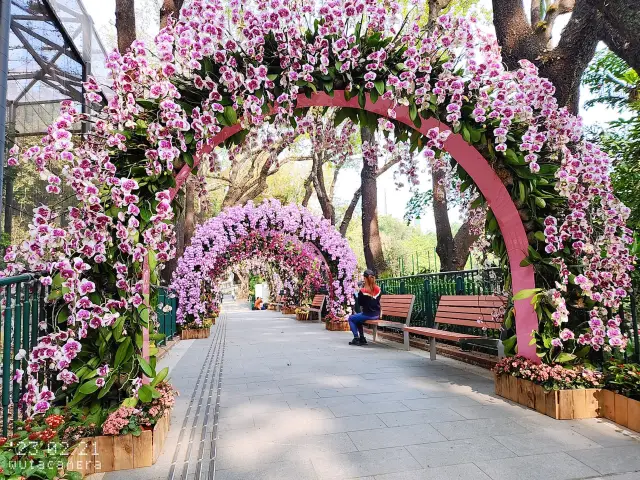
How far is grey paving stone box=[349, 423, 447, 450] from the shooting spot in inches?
120

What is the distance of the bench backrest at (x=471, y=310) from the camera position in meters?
5.13

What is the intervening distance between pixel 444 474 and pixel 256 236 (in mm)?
11128

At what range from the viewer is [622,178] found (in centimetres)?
518

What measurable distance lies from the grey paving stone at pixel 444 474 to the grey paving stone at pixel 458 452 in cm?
7

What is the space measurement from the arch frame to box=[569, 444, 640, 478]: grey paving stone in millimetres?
1025

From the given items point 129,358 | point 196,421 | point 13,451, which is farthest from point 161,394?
point 13,451

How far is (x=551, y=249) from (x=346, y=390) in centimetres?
253

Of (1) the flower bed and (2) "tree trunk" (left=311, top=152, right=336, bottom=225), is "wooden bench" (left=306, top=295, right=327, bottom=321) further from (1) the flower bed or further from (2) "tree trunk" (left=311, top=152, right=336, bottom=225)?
(1) the flower bed

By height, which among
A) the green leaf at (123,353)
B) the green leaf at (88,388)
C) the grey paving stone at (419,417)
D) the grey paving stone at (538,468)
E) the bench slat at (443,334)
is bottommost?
the grey paving stone at (419,417)

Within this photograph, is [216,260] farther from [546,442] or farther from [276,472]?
[546,442]

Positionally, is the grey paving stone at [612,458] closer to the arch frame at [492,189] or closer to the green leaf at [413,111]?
the arch frame at [492,189]

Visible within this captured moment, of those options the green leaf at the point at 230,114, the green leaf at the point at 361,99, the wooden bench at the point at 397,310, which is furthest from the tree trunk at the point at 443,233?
the green leaf at the point at 230,114

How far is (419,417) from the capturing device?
3619mm

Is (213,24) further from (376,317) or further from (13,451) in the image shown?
(376,317)
